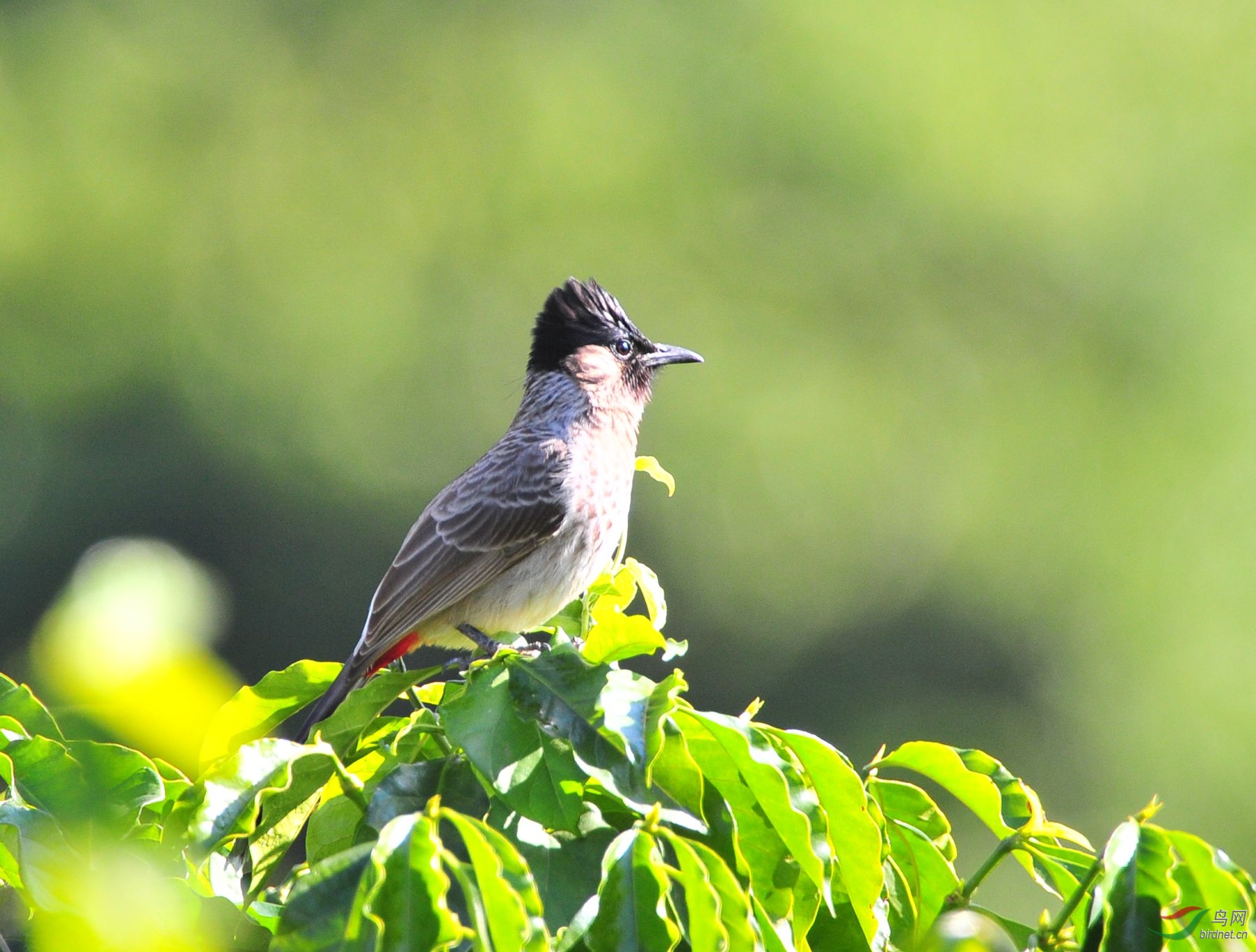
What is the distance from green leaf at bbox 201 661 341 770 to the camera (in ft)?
5.64

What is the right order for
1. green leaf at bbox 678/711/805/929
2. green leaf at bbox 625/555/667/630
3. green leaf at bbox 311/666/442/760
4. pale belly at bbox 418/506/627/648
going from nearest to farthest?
green leaf at bbox 678/711/805/929 < green leaf at bbox 311/666/442/760 < green leaf at bbox 625/555/667/630 < pale belly at bbox 418/506/627/648

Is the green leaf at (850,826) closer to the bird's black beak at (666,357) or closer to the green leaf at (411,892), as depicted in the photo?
the green leaf at (411,892)

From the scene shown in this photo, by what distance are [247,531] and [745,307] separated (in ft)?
23.2

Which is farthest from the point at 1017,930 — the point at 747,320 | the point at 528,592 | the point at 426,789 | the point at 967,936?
the point at 747,320

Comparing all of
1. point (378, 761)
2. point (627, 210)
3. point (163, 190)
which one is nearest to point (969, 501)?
point (627, 210)

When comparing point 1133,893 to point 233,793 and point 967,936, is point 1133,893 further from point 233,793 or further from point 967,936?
point 233,793

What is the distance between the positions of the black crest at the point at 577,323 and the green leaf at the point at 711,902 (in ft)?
10.0

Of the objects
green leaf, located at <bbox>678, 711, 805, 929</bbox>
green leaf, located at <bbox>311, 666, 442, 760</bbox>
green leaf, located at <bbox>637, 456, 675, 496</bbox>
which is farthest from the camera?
green leaf, located at <bbox>637, 456, 675, 496</bbox>

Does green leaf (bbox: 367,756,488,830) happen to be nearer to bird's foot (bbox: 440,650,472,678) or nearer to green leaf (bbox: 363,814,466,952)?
bird's foot (bbox: 440,650,472,678)

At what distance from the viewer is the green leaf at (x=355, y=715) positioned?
1599mm

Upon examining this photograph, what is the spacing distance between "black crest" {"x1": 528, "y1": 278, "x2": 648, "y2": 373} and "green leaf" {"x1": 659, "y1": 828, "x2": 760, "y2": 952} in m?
3.05

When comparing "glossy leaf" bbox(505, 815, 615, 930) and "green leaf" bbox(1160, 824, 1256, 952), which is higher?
"green leaf" bbox(1160, 824, 1256, 952)

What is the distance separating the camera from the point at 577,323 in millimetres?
4148

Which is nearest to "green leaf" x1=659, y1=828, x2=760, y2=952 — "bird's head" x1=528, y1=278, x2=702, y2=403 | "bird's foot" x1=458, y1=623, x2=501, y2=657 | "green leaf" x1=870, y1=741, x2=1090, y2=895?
"green leaf" x1=870, y1=741, x2=1090, y2=895
